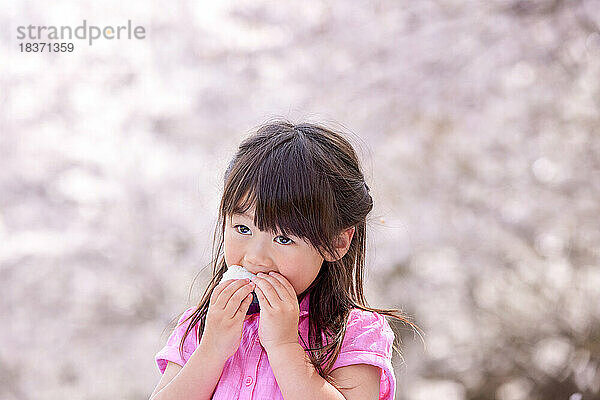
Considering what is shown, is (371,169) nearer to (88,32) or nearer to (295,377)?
(88,32)

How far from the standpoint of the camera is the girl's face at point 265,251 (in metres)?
1.16

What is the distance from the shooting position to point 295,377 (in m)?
1.13

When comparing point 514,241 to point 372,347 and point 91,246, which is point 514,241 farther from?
point 372,347

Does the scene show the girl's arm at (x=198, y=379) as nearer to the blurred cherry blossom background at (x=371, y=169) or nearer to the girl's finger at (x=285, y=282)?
the girl's finger at (x=285, y=282)

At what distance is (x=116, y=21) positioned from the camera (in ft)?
9.40

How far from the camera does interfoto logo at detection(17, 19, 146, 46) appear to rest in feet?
9.37

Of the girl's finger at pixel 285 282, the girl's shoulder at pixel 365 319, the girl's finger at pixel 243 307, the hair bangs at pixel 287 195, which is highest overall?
the hair bangs at pixel 287 195

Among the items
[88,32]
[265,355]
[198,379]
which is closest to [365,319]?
[265,355]

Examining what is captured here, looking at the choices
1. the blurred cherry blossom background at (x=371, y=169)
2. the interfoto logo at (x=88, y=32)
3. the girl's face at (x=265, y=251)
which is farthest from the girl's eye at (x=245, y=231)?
the interfoto logo at (x=88, y=32)

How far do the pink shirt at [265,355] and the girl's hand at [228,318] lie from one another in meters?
0.05

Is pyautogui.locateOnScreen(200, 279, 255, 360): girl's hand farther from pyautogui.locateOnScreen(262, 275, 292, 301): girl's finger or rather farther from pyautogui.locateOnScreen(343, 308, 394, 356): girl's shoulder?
pyautogui.locateOnScreen(343, 308, 394, 356): girl's shoulder

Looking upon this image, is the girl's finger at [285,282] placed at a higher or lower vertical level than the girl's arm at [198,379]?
higher

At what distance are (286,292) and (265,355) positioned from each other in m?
0.12

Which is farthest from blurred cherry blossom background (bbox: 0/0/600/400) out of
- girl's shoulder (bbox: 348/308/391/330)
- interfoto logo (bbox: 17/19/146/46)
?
girl's shoulder (bbox: 348/308/391/330)
